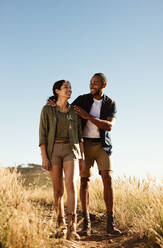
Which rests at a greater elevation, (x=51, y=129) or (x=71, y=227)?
(x=51, y=129)

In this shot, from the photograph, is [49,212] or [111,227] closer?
[111,227]

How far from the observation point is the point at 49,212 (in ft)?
22.1

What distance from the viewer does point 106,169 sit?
17.7 feet

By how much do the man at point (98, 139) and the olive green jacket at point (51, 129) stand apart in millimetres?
412

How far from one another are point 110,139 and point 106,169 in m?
0.55

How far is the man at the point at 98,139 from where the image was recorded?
5.38 meters

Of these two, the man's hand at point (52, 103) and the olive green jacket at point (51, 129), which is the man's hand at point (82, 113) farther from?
the man's hand at point (52, 103)

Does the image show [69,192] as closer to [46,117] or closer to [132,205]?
[46,117]

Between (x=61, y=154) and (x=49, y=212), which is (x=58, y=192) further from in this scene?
(x=49, y=212)

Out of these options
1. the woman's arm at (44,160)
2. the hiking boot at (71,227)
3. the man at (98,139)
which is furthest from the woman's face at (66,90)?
the hiking boot at (71,227)

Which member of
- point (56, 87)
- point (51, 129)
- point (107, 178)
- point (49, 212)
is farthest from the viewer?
point (49, 212)

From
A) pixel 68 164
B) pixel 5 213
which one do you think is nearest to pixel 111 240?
pixel 68 164

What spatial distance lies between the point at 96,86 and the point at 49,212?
2.78 meters

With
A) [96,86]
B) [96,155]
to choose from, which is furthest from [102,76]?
[96,155]
